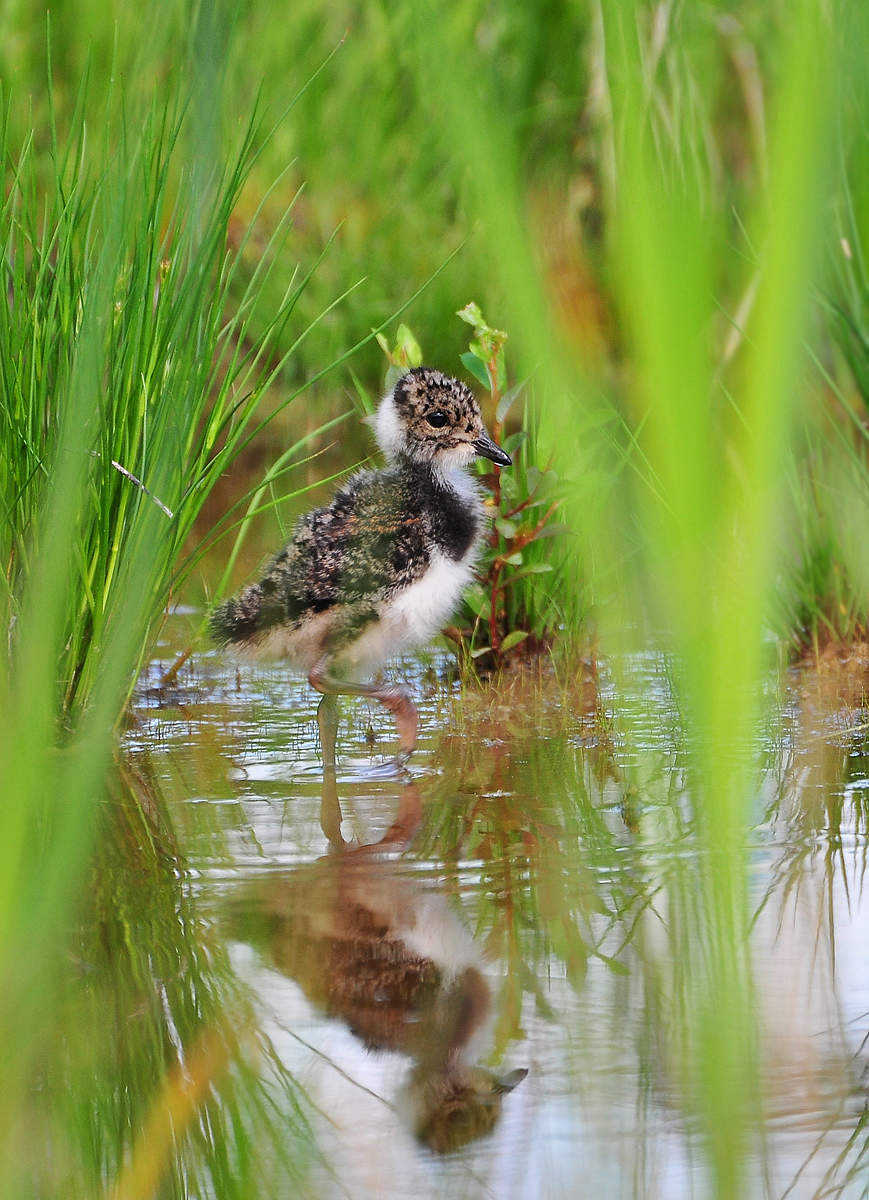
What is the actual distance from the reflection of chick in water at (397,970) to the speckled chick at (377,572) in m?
1.05

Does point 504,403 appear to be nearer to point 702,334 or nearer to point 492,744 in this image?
point 492,744

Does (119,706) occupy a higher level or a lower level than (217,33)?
lower

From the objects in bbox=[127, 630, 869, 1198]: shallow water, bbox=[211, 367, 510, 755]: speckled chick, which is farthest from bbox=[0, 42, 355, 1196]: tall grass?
bbox=[211, 367, 510, 755]: speckled chick

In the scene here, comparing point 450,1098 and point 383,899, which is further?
point 383,899

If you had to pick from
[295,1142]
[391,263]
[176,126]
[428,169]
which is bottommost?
[295,1142]

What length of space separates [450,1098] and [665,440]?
1077 mm

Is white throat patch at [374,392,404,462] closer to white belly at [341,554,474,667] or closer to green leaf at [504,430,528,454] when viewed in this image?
green leaf at [504,430,528,454]

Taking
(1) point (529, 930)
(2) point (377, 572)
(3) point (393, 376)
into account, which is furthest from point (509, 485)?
(1) point (529, 930)

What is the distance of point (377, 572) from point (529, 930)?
158cm

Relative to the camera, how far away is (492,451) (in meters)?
4.29

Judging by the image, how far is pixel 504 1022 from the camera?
7.24 feet

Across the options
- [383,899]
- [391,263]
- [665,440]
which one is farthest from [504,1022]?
[391,263]

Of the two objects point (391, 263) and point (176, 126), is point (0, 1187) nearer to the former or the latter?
point (176, 126)

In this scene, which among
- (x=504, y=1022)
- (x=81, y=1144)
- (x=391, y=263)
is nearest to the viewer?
(x=81, y=1144)
